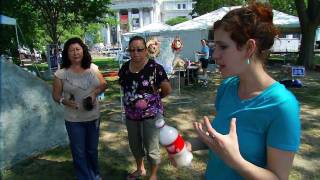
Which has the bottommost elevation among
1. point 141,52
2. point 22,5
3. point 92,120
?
point 92,120

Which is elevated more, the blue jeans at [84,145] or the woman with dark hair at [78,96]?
the woman with dark hair at [78,96]

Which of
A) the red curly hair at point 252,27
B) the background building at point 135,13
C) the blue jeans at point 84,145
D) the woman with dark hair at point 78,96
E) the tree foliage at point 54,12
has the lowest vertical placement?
the blue jeans at point 84,145

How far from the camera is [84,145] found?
174 inches

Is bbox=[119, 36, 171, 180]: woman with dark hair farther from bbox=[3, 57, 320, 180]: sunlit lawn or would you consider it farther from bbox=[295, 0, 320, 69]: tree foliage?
bbox=[295, 0, 320, 69]: tree foliage

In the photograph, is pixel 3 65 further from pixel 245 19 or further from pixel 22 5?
pixel 22 5

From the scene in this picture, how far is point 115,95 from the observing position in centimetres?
1147

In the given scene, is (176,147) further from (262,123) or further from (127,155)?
(127,155)

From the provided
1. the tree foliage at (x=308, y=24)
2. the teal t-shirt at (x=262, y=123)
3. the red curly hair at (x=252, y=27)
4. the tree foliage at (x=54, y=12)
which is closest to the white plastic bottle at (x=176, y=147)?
the teal t-shirt at (x=262, y=123)

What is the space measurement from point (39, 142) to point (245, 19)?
490 centimetres

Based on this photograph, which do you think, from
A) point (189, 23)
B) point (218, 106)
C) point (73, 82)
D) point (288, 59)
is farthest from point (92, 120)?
point (288, 59)

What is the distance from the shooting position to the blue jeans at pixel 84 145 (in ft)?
14.1

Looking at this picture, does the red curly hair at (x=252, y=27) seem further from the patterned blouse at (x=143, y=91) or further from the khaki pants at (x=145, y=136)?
the khaki pants at (x=145, y=136)

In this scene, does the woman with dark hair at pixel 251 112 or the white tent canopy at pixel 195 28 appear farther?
the white tent canopy at pixel 195 28

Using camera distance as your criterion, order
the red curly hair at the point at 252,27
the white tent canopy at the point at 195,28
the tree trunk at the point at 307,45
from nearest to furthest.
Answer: the red curly hair at the point at 252,27
the tree trunk at the point at 307,45
the white tent canopy at the point at 195,28
